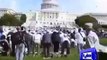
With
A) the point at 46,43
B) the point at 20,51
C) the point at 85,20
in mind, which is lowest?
the point at 20,51

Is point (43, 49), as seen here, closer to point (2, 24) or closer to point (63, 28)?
point (63, 28)

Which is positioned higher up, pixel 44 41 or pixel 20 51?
pixel 44 41

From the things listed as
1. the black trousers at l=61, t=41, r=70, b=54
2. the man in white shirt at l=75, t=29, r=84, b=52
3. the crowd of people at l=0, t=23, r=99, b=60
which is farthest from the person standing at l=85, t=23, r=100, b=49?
the black trousers at l=61, t=41, r=70, b=54

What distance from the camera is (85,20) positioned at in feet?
15.0

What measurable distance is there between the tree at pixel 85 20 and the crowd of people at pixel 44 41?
73 millimetres

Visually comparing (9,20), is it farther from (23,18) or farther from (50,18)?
(50,18)

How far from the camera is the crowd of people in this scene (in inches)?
182

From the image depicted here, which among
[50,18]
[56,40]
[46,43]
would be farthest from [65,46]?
[50,18]

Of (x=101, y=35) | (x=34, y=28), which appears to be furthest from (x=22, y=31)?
(x=101, y=35)

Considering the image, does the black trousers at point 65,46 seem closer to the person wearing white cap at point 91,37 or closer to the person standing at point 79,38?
the person standing at point 79,38

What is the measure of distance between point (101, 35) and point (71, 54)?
568 mm

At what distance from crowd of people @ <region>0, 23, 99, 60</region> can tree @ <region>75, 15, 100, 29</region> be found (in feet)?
0.24

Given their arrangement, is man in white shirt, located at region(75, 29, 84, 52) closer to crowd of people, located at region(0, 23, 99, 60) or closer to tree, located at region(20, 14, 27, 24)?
crowd of people, located at region(0, 23, 99, 60)

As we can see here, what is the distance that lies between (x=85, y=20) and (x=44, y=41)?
74 cm
